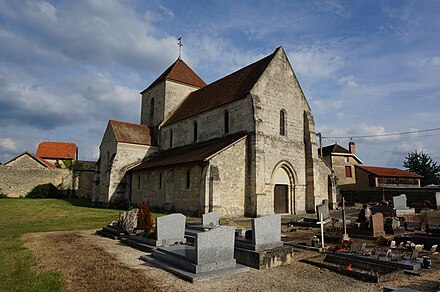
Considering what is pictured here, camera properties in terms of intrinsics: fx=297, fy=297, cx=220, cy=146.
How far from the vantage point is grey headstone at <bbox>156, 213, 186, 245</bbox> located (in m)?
9.80

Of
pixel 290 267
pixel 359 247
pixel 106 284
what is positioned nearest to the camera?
pixel 106 284

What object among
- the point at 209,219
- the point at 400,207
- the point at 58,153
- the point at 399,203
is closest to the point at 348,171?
the point at 399,203

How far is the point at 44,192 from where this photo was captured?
36.2 m

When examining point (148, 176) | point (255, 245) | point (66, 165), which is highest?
point (66, 165)

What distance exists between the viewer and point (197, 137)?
2469 cm

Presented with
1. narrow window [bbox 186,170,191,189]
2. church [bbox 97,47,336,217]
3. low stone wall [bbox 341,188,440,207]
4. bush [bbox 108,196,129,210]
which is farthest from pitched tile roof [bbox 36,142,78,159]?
low stone wall [bbox 341,188,440,207]

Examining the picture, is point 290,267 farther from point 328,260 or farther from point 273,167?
point 273,167

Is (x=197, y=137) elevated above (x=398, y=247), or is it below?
above

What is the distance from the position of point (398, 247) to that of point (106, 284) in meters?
9.51

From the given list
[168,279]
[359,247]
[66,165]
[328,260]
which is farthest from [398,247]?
[66,165]

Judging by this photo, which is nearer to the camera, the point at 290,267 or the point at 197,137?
the point at 290,267

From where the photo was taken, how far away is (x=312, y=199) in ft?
72.5

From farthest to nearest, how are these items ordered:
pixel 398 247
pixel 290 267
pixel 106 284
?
pixel 398 247 → pixel 290 267 → pixel 106 284

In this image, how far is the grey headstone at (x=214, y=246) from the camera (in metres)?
6.94
